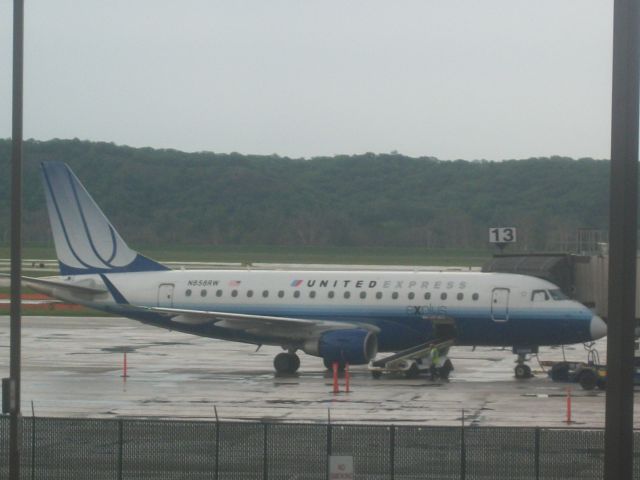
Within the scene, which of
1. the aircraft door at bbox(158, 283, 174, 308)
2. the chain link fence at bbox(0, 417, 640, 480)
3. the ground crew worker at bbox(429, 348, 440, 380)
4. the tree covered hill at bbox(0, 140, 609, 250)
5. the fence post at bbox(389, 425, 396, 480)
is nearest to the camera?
the fence post at bbox(389, 425, 396, 480)

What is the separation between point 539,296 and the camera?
34406 millimetres

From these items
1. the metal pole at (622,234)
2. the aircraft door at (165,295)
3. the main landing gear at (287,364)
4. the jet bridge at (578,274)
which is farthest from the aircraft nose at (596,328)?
the metal pole at (622,234)

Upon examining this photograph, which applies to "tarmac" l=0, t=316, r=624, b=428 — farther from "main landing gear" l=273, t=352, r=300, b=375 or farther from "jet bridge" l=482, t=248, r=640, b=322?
"jet bridge" l=482, t=248, r=640, b=322

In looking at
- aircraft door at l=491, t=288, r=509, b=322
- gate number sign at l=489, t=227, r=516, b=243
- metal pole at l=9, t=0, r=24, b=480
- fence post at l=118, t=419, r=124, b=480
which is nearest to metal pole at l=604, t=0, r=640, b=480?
metal pole at l=9, t=0, r=24, b=480

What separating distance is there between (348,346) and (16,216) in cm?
1949

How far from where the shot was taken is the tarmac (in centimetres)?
2673

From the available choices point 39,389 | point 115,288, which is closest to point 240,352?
point 115,288

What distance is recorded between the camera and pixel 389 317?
35.3m

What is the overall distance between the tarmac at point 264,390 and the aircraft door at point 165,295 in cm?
198

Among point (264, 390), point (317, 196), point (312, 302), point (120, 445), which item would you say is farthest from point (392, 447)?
point (317, 196)

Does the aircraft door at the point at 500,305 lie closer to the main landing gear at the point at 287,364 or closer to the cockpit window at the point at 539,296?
the cockpit window at the point at 539,296

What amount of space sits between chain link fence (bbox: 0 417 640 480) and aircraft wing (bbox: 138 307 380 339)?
15.7 m

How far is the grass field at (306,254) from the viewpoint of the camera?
110m

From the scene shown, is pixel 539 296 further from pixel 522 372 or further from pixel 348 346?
pixel 348 346
